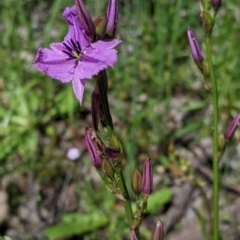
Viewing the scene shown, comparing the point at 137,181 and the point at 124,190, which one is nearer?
the point at 124,190

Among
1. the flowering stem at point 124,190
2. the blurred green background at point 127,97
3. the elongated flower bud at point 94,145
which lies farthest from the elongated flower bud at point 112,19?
the blurred green background at point 127,97

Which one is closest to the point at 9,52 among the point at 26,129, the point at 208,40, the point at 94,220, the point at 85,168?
the point at 26,129

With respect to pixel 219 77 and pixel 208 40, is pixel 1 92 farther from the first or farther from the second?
pixel 208 40

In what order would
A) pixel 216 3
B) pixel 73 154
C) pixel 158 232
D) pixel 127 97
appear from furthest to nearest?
pixel 127 97 < pixel 73 154 < pixel 216 3 < pixel 158 232

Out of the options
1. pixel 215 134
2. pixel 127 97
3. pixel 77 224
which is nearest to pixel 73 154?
pixel 77 224

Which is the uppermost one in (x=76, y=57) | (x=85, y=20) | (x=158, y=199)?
(x=85, y=20)

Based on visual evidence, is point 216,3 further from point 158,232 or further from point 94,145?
point 158,232

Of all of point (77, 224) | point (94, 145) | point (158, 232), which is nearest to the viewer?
point (94, 145)
